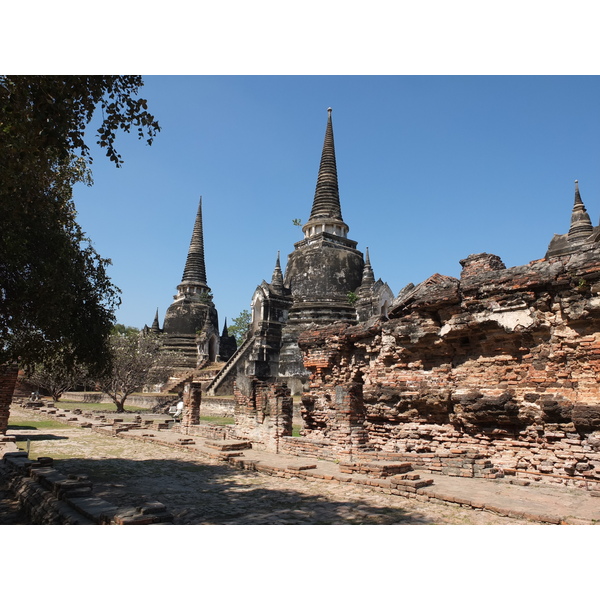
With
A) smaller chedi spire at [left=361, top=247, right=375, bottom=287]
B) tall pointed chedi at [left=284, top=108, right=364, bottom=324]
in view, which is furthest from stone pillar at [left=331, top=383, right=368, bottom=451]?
smaller chedi spire at [left=361, top=247, right=375, bottom=287]

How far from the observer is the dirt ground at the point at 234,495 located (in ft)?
18.9

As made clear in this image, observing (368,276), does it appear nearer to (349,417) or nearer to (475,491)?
(349,417)

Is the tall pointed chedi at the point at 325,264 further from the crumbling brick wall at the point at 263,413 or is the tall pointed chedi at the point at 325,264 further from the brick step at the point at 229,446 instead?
the brick step at the point at 229,446

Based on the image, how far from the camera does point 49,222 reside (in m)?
8.38

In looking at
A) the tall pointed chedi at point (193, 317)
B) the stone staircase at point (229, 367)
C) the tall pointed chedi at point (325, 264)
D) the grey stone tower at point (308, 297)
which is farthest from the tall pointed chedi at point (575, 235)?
the tall pointed chedi at point (193, 317)

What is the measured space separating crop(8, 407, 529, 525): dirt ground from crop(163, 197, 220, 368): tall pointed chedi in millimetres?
27734

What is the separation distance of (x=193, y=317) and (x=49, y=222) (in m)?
35.0

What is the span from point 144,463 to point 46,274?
5044 millimetres

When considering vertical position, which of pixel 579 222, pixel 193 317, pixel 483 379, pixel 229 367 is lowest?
pixel 483 379

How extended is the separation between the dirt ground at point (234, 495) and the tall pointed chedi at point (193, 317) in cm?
2773

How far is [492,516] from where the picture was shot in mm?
5734

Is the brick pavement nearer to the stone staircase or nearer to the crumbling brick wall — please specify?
the crumbling brick wall

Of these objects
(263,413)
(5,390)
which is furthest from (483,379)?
(5,390)
